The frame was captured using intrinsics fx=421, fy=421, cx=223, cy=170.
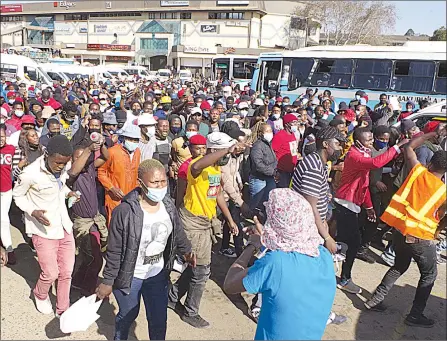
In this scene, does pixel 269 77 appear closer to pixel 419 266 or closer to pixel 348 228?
pixel 348 228

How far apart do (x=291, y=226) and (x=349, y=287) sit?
2940 mm

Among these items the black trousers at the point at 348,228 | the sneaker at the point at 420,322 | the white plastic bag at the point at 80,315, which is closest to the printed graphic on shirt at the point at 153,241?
the white plastic bag at the point at 80,315

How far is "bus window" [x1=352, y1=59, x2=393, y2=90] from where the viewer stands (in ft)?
46.2

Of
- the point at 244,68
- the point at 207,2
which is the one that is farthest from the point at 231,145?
the point at 207,2

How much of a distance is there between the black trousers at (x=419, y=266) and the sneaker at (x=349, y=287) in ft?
1.27

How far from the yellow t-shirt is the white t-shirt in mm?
688

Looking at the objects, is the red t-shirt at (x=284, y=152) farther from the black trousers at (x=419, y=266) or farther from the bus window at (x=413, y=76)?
the bus window at (x=413, y=76)

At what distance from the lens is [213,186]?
3775mm

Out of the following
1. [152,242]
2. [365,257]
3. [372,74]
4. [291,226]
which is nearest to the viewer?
[291,226]

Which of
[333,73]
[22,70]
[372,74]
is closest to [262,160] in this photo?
[372,74]

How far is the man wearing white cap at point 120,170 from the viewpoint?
4.04 m

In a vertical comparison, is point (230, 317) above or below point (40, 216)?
below

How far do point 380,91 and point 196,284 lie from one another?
40.6 ft

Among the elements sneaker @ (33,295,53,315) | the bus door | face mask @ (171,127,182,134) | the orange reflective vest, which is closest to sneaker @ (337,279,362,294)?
the orange reflective vest
